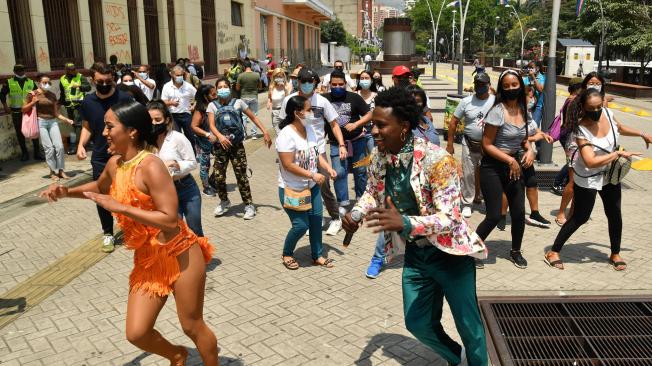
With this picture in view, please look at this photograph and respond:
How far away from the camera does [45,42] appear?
40.1ft

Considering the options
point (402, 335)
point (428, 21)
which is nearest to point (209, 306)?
point (402, 335)

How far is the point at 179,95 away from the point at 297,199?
5531 millimetres

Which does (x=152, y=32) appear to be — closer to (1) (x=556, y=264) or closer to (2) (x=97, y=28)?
(2) (x=97, y=28)

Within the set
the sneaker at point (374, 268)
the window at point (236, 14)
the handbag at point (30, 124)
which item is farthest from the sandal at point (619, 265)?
the window at point (236, 14)

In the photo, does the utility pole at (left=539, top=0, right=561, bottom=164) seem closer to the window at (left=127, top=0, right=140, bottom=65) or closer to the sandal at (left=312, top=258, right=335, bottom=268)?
the sandal at (left=312, top=258, right=335, bottom=268)

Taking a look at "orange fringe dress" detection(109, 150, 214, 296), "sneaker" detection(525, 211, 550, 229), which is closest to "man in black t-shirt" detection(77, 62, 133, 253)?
"orange fringe dress" detection(109, 150, 214, 296)

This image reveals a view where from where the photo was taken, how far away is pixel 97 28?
48.1 ft

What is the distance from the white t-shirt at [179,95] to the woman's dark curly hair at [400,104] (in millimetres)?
7479

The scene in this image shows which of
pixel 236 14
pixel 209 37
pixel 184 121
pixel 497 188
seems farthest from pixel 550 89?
pixel 236 14

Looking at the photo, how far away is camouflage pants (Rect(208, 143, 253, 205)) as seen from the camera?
23.5ft

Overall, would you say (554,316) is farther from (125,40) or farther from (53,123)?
(125,40)

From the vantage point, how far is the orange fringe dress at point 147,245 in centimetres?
296

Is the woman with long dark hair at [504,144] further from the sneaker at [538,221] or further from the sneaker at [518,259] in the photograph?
the sneaker at [538,221]

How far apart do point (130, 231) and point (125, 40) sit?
46.2ft
